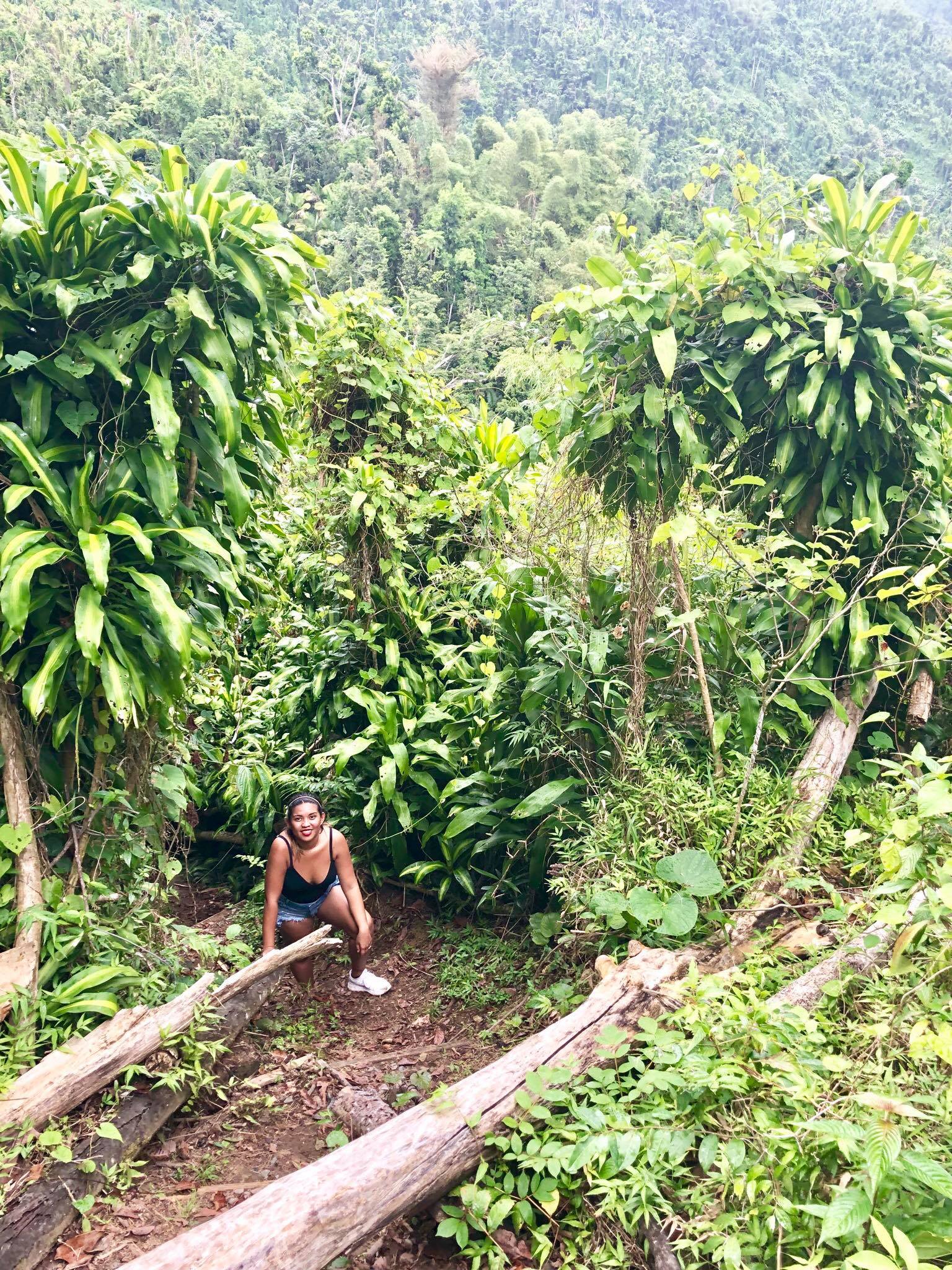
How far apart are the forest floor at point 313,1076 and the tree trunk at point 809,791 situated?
1072 mm

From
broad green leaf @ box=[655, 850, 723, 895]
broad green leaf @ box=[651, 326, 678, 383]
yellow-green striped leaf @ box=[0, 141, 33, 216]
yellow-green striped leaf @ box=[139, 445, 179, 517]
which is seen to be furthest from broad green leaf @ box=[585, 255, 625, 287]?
broad green leaf @ box=[655, 850, 723, 895]

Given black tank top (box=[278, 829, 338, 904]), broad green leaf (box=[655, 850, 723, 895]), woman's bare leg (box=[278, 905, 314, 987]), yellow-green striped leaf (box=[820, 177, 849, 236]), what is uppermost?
yellow-green striped leaf (box=[820, 177, 849, 236])

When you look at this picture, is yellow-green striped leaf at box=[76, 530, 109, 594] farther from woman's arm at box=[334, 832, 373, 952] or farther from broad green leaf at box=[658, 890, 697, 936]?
broad green leaf at box=[658, 890, 697, 936]

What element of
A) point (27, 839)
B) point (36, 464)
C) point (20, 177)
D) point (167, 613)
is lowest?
point (27, 839)

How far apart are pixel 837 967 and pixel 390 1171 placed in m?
1.50

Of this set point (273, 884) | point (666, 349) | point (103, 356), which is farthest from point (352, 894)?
point (666, 349)

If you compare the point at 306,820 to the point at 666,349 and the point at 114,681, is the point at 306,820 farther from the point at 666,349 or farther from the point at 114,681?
the point at 666,349

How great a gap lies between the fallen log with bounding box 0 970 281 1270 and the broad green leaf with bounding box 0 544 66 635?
1.54m

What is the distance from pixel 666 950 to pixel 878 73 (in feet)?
261

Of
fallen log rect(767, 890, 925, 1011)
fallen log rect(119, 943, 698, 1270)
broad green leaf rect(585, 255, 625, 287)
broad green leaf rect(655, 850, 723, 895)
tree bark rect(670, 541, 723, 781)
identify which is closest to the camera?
fallen log rect(119, 943, 698, 1270)

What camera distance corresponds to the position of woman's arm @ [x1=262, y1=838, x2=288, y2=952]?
377 cm

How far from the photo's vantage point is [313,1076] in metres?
3.29

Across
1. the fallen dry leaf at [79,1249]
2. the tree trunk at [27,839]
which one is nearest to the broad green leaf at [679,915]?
the fallen dry leaf at [79,1249]

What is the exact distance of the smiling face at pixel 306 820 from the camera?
151 inches
